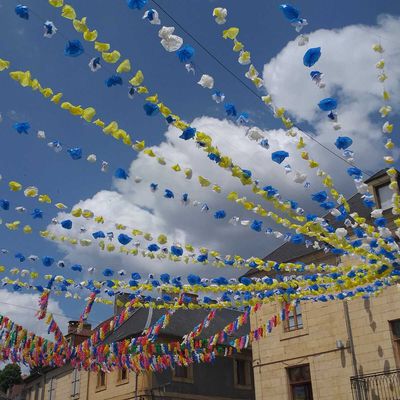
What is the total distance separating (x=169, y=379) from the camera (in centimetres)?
2003

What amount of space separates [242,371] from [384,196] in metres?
11.3

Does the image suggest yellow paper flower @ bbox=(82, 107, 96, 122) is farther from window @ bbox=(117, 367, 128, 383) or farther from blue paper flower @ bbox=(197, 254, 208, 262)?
window @ bbox=(117, 367, 128, 383)

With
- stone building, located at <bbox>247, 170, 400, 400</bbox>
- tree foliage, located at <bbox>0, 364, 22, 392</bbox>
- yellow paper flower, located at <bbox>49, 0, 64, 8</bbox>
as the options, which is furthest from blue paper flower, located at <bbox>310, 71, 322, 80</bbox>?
tree foliage, located at <bbox>0, 364, 22, 392</bbox>

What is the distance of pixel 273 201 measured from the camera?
6.74 metres

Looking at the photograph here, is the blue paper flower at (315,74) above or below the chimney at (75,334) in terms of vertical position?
below

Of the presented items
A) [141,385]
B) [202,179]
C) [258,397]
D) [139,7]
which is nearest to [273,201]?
[202,179]

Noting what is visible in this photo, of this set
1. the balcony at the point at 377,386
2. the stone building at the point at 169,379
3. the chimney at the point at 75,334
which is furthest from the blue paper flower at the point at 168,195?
the chimney at the point at 75,334

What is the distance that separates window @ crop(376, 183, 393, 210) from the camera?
1489 centimetres

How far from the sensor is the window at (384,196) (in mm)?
14891

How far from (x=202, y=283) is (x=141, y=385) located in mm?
11655

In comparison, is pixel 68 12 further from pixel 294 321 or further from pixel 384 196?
pixel 294 321

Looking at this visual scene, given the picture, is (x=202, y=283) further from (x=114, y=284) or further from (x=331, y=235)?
(x=331, y=235)

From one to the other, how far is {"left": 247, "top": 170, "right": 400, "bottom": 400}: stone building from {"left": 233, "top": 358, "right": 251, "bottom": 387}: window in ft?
19.2

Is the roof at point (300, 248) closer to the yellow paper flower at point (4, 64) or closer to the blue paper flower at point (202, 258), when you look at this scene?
the blue paper flower at point (202, 258)
